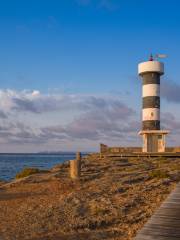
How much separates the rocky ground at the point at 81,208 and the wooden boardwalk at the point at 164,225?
1360 millimetres

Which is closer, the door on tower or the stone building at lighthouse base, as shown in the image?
the stone building at lighthouse base

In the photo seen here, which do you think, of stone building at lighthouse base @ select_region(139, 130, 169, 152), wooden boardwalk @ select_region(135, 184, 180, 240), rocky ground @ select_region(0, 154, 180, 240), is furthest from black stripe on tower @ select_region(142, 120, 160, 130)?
wooden boardwalk @ select_region(135, 184, 180, 240)

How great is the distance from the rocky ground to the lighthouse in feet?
64.6

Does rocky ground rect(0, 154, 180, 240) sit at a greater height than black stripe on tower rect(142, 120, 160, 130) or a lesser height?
lesser

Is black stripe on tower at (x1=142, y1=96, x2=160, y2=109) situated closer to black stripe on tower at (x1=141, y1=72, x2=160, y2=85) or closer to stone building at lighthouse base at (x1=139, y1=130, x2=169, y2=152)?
black stripe on tower at (x1=141, y1=72, x2=160, y2=85)

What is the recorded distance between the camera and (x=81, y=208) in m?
12.3

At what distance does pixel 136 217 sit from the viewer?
10.7 meters

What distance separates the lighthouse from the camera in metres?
38.3

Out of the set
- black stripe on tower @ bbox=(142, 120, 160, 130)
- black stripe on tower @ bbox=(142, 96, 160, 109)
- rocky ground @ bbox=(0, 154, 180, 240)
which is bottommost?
rocky ground @ bbox=(0, 154, 180, 240)

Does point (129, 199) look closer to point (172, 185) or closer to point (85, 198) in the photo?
point (85, 198)

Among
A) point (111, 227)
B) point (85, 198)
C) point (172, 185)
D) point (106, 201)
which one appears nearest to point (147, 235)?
point (111, 227)

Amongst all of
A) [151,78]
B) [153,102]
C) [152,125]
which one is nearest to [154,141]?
[152,125]

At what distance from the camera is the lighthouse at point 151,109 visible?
3834 centimetres

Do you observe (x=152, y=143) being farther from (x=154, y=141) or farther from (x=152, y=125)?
(x=152, y=125)
